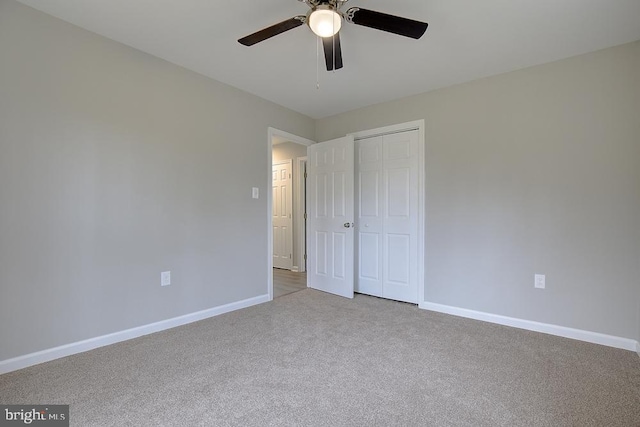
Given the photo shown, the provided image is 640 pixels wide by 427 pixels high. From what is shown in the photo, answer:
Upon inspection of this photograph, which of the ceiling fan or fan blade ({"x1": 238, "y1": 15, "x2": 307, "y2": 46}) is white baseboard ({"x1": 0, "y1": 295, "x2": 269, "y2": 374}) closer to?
fan blade ({"x1": 238, "y1": 15, "x2": 307, "y2": 46})

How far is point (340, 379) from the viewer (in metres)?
1.87

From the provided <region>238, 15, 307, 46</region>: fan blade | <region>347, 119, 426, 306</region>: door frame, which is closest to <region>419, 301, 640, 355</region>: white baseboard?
<region>347, 119, 426, 306</region>: door frame

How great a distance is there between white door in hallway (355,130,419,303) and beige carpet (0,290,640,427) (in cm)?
94

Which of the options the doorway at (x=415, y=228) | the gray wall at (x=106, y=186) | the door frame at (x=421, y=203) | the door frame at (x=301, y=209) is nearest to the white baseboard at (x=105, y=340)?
the gray wall at (x=106, y=186)

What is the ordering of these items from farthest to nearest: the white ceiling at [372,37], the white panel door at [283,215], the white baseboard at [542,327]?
the white panel door at [283,215] → the white baseboard at [542,327] → the white ceiling at [372,37]

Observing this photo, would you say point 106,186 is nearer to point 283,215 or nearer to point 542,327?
point 283,215

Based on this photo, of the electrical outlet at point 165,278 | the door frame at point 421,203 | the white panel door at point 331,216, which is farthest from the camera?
the white panel door at point 331,216

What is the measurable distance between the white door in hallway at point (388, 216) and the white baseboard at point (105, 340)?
5.47 ft

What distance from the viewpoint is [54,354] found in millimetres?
2109

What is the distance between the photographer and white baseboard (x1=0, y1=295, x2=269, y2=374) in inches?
77.7

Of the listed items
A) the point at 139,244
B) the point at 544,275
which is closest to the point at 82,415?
the point at 139,244

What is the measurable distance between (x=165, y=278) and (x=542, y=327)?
3.42 meters

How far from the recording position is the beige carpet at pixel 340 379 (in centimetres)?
153

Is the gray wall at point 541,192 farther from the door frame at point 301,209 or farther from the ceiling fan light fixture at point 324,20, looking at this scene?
the door frame at point 301,209
